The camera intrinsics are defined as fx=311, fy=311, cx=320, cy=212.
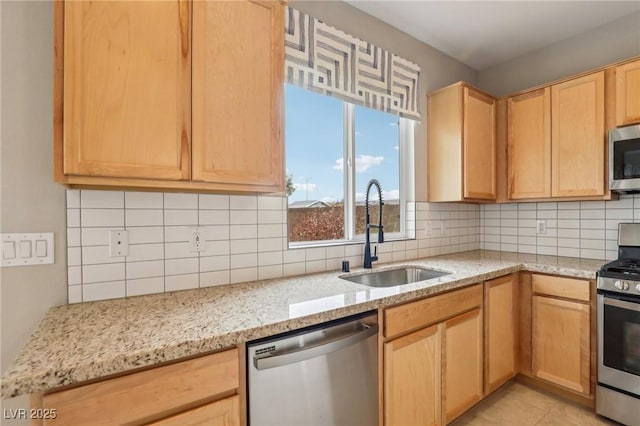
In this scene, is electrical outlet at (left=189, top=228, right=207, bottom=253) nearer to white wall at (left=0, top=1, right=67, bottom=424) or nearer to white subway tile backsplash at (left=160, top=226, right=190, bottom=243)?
white subway tile backsplash at (left=160, top=226, right=190, bottom=243)

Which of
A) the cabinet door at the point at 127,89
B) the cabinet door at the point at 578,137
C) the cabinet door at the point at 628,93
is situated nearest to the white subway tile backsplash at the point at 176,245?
the cabinet door at the point at 127,89

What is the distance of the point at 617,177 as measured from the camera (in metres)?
2.02

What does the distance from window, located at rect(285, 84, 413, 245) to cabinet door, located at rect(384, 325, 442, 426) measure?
830 mm

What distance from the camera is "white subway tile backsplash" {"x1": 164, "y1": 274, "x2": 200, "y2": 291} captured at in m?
1.45

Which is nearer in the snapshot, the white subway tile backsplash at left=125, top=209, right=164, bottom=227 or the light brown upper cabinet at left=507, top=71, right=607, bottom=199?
the white subway tile backsplash at left=125, top=209, right=164, bottom=227

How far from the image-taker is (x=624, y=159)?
2012mm

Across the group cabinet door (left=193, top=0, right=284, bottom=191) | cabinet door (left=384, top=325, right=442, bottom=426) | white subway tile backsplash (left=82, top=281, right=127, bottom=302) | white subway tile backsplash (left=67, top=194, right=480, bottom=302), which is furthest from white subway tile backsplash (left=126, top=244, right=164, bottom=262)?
cabinet door (left=384, top=325, right=442, bottom=426)

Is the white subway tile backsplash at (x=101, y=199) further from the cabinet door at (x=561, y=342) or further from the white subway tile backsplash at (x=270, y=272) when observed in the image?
the cabinet door at (x=561, y=342)

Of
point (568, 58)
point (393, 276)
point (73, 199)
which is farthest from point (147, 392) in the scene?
point (568, 58)

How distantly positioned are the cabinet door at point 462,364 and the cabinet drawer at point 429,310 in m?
0.06

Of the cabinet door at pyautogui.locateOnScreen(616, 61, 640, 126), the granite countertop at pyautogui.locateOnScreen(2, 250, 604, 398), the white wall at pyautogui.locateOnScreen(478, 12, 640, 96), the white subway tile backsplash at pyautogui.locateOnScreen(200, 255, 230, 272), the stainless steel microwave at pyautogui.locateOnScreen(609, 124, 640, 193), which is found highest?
the white wall at pyautogui.locateOnScreen(478, 12, 640, 96)

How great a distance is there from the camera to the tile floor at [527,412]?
6.19 feet

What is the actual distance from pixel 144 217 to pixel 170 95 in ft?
1.87

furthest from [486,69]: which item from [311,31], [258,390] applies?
[258,390]
